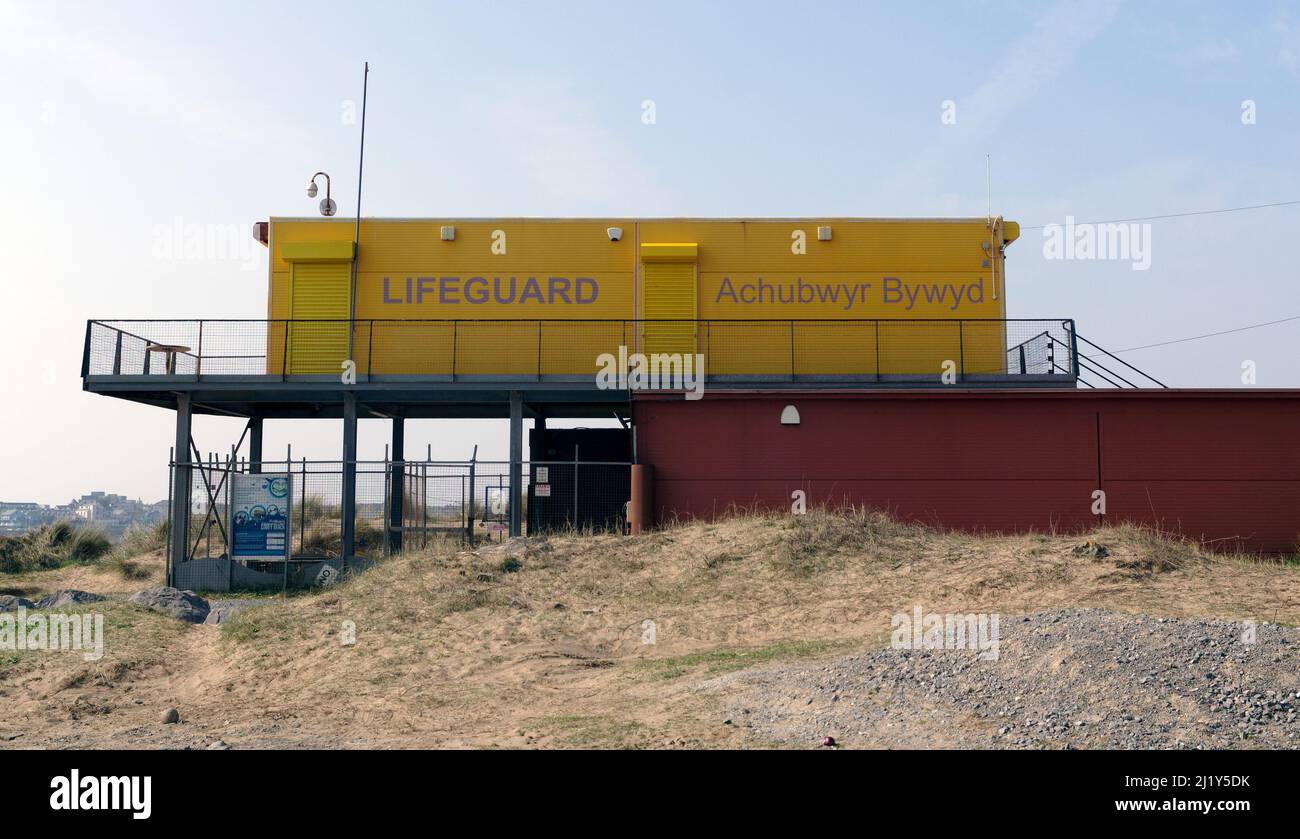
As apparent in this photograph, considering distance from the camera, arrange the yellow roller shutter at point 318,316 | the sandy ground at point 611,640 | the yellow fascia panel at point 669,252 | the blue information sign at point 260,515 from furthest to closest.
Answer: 1. the yellow fascia panel at point 669,252
2. the yellow roller shutter at point 318,316
3. the blue information sign at point 260,515
4. the sandy ground at point 611,640

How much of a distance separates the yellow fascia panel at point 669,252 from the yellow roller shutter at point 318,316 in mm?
7303

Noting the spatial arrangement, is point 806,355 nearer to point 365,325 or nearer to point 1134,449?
point 1134,449

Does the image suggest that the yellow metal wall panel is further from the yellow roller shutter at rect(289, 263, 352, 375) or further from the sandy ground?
the sandy ground

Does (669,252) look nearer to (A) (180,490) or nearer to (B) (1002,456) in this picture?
(B) (1002,456)

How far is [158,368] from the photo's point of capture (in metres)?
24.1

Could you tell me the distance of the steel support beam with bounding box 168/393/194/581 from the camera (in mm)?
23062

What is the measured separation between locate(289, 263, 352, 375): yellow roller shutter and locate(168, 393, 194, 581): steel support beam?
8.52ft

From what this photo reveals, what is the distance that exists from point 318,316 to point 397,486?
4769 millimetres

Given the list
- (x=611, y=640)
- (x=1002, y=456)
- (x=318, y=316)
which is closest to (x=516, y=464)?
(x=318, y=316)

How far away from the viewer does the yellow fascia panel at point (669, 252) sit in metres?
25.6

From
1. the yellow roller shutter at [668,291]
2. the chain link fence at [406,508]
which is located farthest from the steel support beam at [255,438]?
the yellow roller shutter at [668,291]

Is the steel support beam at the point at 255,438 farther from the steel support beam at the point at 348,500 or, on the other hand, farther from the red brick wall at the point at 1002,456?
the red brick wall at the point at 1002,456

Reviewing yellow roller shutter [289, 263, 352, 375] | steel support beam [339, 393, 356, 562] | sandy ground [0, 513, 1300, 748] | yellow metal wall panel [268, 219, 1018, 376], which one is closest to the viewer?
sandy ground [0, 513, 1300, 748]

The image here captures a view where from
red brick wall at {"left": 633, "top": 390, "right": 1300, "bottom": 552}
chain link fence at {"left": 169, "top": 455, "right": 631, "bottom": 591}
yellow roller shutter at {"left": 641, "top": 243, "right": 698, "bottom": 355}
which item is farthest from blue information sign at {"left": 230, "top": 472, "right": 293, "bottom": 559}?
yellow roller shutter at {"left": 641, "top": 243, "right": 698, "bottom": 355}
